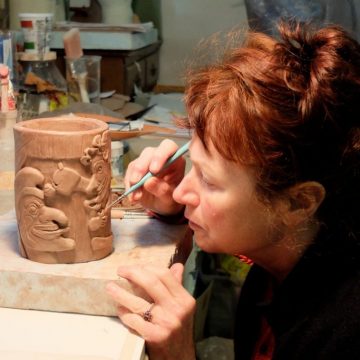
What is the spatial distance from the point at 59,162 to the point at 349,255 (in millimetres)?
430

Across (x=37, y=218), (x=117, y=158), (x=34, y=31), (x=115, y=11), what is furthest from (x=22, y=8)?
(x=37, y=218)

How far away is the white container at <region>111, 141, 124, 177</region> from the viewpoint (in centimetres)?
150

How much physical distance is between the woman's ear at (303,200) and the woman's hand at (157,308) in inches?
7.1

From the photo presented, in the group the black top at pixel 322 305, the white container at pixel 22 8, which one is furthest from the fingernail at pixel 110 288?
the white container at pixel 22 8

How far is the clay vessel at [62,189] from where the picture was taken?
77 cm

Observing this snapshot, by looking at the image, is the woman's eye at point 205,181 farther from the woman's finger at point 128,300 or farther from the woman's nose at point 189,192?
the woman's finger at point 128,300

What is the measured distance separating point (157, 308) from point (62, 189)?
0.20 meters

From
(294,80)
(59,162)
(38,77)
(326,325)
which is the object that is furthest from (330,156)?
(38,77)

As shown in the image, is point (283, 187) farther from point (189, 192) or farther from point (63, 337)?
point (63, 337)

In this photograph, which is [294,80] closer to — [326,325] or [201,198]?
[201,198]

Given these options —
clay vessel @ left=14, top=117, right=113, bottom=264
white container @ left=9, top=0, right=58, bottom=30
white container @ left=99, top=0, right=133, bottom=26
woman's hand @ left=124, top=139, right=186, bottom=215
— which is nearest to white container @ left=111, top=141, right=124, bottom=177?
woman's hand @ left=124, top=139, right=186, bottom=215

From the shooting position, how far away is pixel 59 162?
772 millimetres

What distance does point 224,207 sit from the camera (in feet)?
2.62

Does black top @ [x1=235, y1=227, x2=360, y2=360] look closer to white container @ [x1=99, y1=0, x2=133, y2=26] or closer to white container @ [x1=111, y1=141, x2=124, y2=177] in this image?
white container @ [x1=111, y1=141, x2=124, y2=177]
